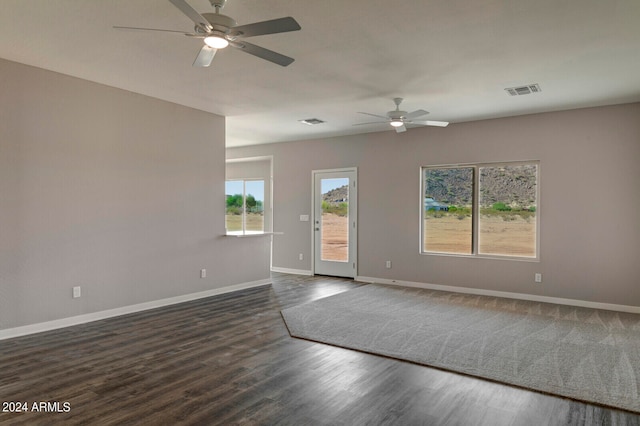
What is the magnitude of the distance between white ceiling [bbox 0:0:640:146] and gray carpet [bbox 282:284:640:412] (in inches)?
108

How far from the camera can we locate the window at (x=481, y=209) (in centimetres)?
621

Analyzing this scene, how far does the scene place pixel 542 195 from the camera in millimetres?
6008

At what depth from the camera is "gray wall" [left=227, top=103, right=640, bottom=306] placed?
5.45 meters

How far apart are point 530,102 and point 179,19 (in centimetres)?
452

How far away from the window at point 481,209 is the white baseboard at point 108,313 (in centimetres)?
343

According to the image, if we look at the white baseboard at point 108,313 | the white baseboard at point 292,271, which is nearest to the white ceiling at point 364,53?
the white baseboard at point 108,313

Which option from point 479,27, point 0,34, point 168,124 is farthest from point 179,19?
point 168,124

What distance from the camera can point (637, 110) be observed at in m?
5.35

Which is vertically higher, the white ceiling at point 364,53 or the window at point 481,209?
the white ceiling at point 364,53

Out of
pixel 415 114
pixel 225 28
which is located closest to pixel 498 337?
pixel 415 114

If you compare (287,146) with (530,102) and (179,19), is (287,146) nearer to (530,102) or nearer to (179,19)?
(530,102)

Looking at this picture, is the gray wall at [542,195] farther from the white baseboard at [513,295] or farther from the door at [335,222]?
the door at [335,222]

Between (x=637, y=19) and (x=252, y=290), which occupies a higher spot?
(x=637, y=19)

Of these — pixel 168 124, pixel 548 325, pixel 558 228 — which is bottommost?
pixel 548 325
